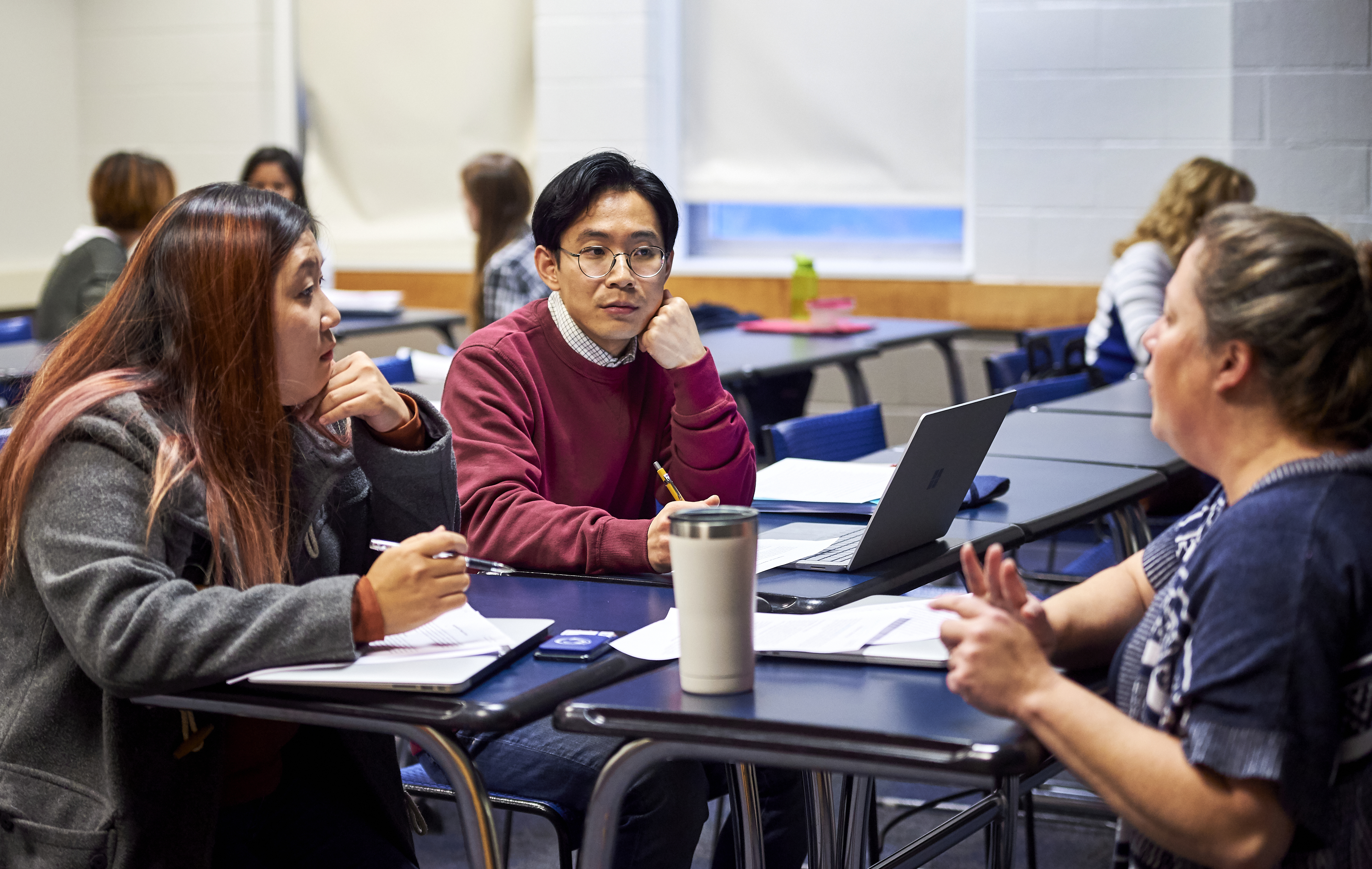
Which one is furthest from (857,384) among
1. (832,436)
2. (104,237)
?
(104,237)

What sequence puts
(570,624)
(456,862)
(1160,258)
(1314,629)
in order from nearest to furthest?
1. (1314,629)
2. (570,624)
3. (456,862)
4. (1160,258)

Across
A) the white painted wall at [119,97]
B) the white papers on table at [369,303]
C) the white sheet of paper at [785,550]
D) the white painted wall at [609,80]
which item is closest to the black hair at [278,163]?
the white papers on table at [369,303]

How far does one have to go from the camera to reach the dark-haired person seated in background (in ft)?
5.95

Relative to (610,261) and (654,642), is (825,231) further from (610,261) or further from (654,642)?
(654,642)

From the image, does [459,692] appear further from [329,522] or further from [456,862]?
[456,862]

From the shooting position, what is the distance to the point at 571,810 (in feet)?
5.32

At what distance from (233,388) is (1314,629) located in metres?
0.99

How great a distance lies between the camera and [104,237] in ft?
14.3

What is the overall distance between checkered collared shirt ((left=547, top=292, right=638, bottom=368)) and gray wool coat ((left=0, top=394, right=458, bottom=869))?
717mm

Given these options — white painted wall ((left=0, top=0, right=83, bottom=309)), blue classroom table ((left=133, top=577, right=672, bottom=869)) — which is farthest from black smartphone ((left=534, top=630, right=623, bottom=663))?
white painted wall ((left=0, top=0, right=83, bottom=309))

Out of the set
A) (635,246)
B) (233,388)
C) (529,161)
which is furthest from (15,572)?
(529,161)

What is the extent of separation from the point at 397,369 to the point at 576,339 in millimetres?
1200

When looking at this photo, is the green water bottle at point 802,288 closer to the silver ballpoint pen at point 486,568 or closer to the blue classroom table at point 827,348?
the blue classroom table at point 827,348

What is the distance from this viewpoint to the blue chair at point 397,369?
301cm
